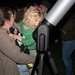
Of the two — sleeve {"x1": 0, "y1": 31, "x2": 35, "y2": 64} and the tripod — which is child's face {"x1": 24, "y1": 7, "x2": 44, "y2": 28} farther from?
the tripod

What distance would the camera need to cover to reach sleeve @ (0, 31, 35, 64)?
187cm

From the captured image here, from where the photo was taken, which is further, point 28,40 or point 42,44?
point 28,40

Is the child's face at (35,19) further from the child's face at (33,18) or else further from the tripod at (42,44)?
the tripod at (42,44)

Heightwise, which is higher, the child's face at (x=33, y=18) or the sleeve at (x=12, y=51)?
the child's face at (x=33, y=18)

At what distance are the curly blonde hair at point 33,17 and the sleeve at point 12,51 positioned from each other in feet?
0.79

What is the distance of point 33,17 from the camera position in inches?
79.3

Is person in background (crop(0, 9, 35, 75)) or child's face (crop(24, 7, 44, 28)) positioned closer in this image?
person in background (crop(0, 9, 35, 75))

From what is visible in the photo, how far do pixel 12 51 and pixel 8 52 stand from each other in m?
0.03

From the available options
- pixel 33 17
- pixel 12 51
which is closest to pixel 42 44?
pixel 12 51

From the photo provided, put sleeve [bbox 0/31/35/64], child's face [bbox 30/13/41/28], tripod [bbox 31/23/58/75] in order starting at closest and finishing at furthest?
1. tripod [bbox 31/23/58/75]
2. sleeve [bbox 0/31/35/64]
3. child's face [bbox 30/13/41/28]

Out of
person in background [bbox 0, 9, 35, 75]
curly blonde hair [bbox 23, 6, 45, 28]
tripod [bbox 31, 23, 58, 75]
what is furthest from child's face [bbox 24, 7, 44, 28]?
tripod [bbox 31, 23, 58, 75]

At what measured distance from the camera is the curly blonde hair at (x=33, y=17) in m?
2.02

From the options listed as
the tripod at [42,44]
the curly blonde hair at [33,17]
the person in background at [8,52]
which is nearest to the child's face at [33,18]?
the curly blonde hair at [33,17]

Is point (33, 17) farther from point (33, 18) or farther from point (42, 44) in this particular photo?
point (42, 44)
